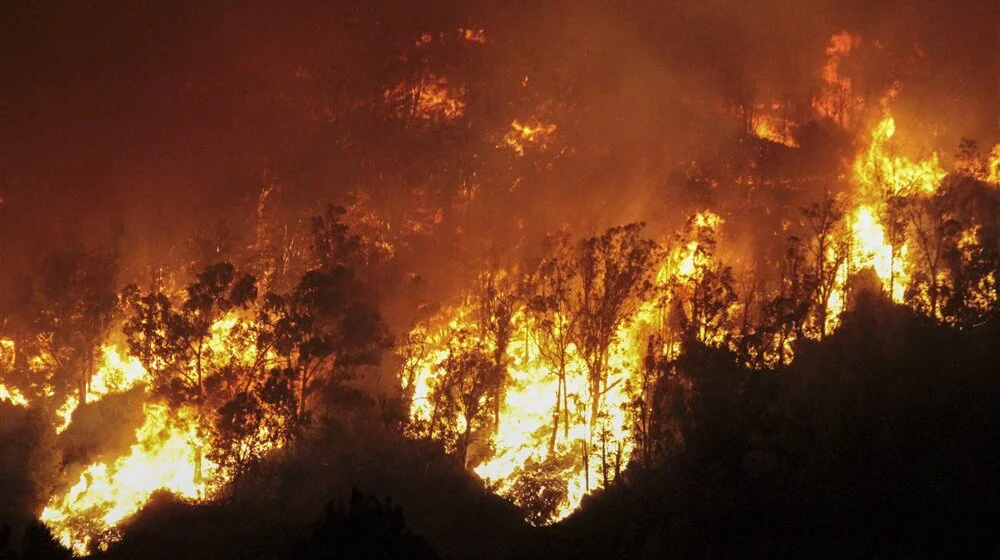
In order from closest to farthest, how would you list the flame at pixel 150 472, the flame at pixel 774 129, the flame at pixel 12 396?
the flame at pixel 150 472
the flame at pixel 12 396
the flame at pixel 774 129

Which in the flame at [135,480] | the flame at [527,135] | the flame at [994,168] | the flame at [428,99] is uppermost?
the flame at [428,99]

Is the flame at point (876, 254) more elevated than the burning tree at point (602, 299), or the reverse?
the flame at point (876, 254)

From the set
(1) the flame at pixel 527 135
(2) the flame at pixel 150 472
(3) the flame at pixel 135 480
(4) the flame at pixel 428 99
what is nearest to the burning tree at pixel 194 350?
(2) the flame at pixel 150 472

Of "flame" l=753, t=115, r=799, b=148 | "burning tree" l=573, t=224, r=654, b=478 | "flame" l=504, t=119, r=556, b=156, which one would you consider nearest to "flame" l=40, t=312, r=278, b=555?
"burning tree" l=573, t=224, r=654, b=478

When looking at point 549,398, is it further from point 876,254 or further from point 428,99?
point 428,99

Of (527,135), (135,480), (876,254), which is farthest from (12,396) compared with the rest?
(876,254)

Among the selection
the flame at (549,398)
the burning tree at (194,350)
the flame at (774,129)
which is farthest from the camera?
the flame at (774,129)

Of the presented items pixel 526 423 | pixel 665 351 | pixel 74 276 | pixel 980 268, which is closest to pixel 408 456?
pixel 526 423

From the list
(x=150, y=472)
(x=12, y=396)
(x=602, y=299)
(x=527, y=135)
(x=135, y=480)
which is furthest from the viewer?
(x=527, y=135)

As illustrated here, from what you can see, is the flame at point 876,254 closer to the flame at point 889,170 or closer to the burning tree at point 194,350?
the flame at point 889,170

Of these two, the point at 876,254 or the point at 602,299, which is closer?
the point at 602,299

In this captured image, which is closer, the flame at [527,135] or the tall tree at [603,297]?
the tall tree at [603,297]

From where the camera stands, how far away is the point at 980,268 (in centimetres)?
4638

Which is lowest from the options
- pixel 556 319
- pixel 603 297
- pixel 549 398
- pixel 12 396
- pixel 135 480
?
pixel 135 480
